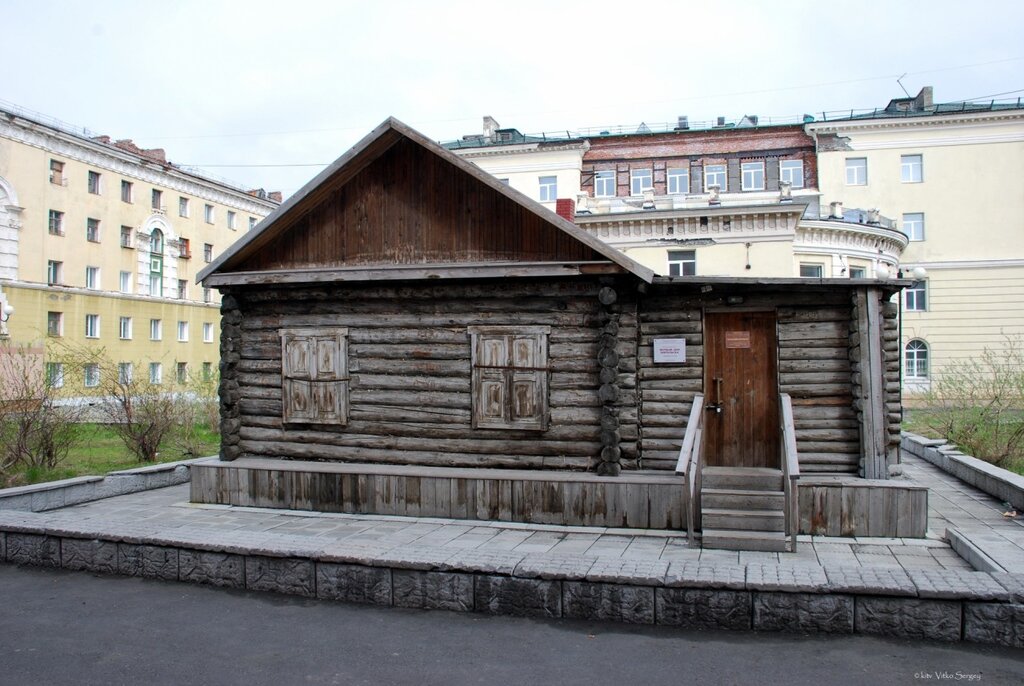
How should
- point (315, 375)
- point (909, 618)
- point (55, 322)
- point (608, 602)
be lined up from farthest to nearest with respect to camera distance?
point (55, 322) < point (315, 375) < point (608, 602) < point (909, 618)

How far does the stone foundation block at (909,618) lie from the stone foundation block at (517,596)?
2.46 meters

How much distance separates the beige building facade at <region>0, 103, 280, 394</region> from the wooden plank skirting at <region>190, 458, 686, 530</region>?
63.8 ft

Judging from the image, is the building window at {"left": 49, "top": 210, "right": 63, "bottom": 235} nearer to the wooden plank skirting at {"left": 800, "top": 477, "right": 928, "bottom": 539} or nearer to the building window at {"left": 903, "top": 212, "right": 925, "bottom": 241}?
the wooden plank skirting at {"left": 800, "top": 477, "right": 928, "bottom": 539}

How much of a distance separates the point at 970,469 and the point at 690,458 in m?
7.11

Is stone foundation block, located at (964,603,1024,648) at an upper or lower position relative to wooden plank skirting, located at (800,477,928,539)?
lower

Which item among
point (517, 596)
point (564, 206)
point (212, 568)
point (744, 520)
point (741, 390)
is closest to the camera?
point (517, 596)

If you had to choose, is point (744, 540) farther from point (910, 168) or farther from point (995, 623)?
point (910, 168)

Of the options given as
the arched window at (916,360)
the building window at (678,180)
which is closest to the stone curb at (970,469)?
the arched window at (916,360)

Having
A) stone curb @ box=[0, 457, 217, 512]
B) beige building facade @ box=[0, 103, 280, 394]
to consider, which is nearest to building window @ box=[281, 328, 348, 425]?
stone curb @ box=[0, 457, 217, 512]

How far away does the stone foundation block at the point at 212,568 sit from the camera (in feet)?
26.6

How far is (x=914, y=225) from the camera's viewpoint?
3909 cm

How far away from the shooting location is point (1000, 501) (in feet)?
40.0

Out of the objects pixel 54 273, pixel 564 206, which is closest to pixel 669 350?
pixel 564 206

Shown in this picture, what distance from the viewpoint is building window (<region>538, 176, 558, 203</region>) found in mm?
41906
